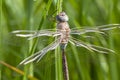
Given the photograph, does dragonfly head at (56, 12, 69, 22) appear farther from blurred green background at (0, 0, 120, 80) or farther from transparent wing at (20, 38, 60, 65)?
blurred green background at (0, 0, 120, 80)

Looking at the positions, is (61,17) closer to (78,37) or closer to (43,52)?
(43,52)

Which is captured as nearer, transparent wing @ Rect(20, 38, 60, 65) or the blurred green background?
transparent wing @ Rect(20, 38, 60, 65)

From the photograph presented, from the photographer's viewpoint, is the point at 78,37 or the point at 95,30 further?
the point at 78,37

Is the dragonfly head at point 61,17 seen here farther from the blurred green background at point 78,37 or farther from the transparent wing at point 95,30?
the blurred green background at point 78,37

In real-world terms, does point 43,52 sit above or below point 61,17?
below

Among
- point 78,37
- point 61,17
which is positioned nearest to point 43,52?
point 61,17

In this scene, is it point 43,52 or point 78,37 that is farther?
point 78,37

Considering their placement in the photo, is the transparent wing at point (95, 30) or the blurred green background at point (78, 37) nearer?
the transparent wing at point (95, 30)

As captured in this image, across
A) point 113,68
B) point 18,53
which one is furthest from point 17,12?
point 113,68

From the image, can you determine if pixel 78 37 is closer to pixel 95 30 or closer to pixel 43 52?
pixel 95 30

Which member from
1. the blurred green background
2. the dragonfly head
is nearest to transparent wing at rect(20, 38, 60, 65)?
the dragonfly head

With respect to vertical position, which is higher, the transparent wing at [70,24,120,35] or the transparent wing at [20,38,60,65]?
the transparent wing at [70,24,120,35]

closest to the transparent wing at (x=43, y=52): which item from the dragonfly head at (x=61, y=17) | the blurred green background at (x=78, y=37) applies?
the dragonfly head at (x=61, y=17)

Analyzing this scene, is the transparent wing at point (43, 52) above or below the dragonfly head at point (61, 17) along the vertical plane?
below
